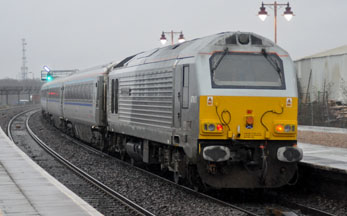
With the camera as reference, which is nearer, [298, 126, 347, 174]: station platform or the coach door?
the coach door

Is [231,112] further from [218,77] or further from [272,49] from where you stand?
[272,49]

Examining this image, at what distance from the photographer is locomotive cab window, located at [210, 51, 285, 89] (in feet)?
40.7

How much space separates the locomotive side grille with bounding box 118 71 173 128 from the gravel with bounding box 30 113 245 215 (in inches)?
60.6

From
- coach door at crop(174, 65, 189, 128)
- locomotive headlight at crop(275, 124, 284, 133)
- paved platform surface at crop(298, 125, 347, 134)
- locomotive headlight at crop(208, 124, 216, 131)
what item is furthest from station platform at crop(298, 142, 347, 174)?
paved platform surface at crop(298, 125, 347, 134)

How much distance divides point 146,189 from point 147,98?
2.47 m

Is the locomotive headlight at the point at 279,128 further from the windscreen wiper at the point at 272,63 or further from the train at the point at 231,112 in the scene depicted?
the windscreen wiper at the point at 272,63

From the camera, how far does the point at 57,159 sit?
21.4 meters

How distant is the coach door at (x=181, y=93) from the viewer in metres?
12.7

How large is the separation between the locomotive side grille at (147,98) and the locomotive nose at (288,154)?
2.69m

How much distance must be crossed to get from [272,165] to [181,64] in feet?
9.61

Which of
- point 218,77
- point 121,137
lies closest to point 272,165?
point 218,77

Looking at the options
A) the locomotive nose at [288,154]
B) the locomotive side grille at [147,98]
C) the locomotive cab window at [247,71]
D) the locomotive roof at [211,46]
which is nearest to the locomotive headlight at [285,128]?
the locomotive nose at [288,154]

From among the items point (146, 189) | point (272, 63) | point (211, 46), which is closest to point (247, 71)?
point (272, 63)

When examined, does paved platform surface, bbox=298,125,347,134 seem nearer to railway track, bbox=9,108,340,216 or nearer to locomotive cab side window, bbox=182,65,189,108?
railway track, bbox=9,108,340,216
